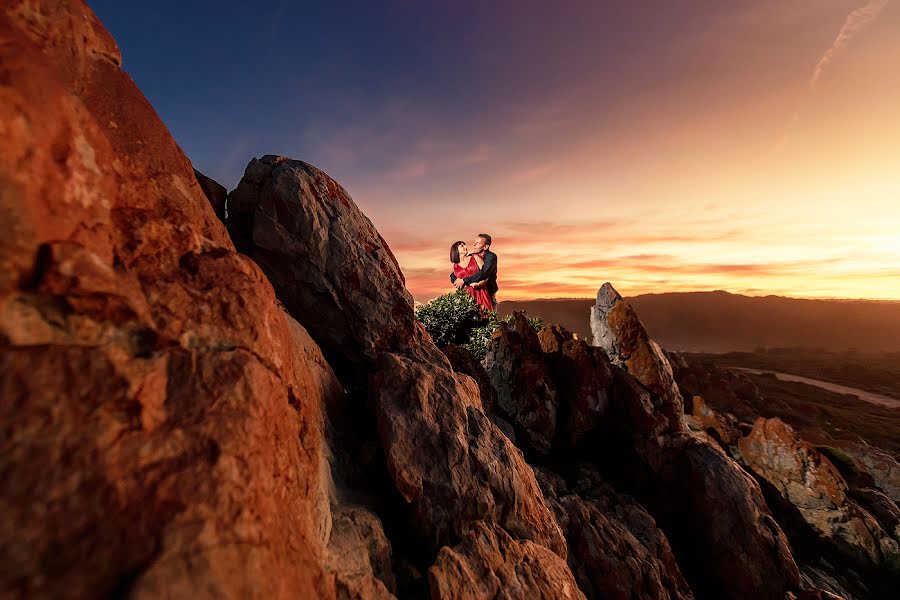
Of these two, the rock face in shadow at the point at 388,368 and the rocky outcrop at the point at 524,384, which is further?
the rocky outcrop at the point at 524,384

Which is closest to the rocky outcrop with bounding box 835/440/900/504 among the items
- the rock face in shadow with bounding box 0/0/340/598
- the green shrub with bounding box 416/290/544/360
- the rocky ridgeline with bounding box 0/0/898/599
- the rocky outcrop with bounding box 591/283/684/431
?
the rocky outcrop with bounding box 591/283/684/431

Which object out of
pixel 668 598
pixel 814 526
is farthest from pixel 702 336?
pixel 668 598

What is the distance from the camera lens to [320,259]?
949cm

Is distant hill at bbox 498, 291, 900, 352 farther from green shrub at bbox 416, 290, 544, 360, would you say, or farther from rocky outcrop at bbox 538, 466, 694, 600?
rocky outcrop at bbox 538, 466, 694, 600

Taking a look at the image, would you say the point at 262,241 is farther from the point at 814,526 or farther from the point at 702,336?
the point at 702,336

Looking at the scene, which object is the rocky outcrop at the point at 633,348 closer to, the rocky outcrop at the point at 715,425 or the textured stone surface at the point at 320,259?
the rocky outcrop at the point at 715,425

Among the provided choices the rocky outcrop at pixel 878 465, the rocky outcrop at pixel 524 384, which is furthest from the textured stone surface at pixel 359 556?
the rocky outcrop at pixel 878 465

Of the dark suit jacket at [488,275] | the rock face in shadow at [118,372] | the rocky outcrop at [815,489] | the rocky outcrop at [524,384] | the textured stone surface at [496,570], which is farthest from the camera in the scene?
the dark suit jacket at [488,275]

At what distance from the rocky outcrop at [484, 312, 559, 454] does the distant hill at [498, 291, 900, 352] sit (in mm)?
126318

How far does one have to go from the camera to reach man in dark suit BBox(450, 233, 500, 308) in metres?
28.0

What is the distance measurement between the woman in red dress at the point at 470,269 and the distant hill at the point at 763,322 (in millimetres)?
113346

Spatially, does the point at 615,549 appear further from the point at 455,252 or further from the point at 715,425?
the point at 455,252

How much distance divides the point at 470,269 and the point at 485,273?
169 cm

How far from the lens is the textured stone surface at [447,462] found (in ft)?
22.1
